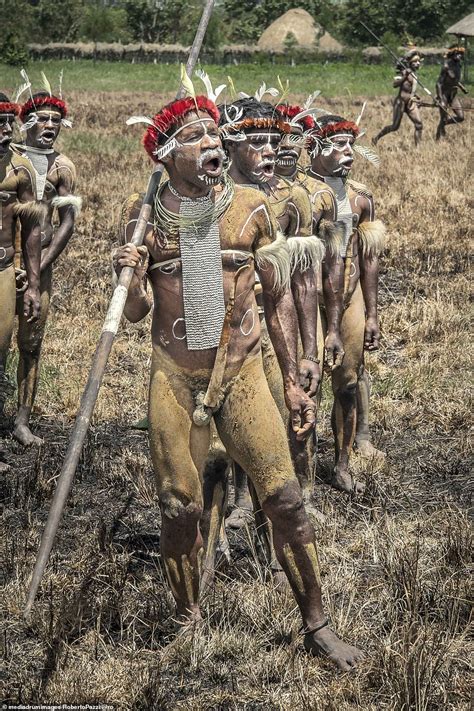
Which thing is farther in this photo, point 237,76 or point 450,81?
point 237,76

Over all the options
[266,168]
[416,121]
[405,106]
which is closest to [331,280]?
[266,168]

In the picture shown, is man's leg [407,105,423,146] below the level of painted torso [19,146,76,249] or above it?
below

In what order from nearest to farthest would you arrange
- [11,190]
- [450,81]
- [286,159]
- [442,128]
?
[286,159], [11,190], [442,128], [450,81]

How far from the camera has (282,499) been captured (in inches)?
198

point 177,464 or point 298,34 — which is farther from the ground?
point 177,464

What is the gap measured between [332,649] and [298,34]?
62841 mm

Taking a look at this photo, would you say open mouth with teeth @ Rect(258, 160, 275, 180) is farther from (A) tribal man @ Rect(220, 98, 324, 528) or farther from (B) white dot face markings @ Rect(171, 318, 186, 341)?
(B) white dot face markings @ Rect(171, 318, 186, 341)

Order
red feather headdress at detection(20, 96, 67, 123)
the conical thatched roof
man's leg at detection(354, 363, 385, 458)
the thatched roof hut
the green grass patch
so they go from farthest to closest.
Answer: the conical thatched roof < the green grass patch < the thatched roof hut < red feather headdress at detection(20, 96, 67, 123) < man's leg at detection(354, 363, 385, 458)

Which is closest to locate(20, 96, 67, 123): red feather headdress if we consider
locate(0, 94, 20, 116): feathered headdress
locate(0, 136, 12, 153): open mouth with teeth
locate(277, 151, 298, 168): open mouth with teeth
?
locate(0, 94, 20, 116): feathered headdress

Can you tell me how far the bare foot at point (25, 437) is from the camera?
8.27m

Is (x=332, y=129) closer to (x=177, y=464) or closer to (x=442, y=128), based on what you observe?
(x=177, y=464)

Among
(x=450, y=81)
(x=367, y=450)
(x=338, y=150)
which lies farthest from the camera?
(x=450, y=81)

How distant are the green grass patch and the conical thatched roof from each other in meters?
8.06

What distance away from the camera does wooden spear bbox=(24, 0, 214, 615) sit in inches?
188
